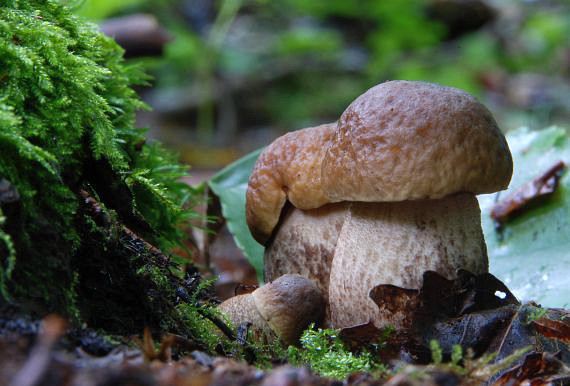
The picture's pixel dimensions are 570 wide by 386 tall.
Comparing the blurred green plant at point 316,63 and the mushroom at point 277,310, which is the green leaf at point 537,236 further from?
the blurred green plant at point 316,63

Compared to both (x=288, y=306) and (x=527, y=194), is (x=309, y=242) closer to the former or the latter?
(x=288, y=306)

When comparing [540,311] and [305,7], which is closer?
[540,311]

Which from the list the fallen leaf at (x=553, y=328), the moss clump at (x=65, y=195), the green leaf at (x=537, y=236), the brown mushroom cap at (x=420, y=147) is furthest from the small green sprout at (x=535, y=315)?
the moss clump at (x=65, y=195)

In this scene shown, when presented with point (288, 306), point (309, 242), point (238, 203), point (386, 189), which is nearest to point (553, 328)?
point (386, 189)

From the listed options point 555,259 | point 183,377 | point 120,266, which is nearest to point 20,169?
point 120,266

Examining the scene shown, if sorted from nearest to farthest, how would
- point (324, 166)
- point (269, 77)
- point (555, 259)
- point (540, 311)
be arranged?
1. point (540, 311)
2. point (324, 166)
3. point (555, 259)
4. point (269, 77)

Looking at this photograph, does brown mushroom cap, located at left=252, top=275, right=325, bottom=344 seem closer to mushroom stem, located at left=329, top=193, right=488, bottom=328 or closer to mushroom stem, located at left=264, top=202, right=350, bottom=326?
mushroom stem, located at left=329, top=193, right=488, bottom=328

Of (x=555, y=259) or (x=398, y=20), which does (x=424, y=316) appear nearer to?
(x=555, y=259)
